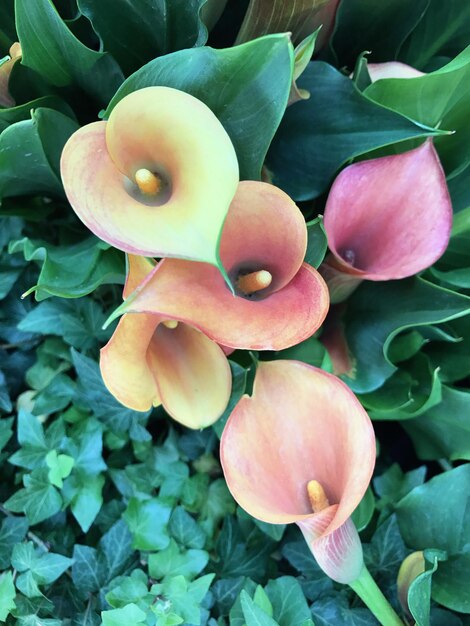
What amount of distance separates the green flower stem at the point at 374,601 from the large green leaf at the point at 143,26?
499mm

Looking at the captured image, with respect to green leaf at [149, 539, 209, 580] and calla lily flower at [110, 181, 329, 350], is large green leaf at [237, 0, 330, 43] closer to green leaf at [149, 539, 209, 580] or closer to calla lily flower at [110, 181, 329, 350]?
calla lily flower at [110, 181, 329, 350]

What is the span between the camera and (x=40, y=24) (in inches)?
18.1

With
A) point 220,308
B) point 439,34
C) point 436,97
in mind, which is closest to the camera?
point 220,308

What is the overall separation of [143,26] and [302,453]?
0.40 meters

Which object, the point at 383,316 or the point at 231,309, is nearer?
the point at 231,309

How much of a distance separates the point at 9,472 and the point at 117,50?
44cm

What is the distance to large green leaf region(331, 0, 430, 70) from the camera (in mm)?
589

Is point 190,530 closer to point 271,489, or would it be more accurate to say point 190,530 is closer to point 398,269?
point 271,489

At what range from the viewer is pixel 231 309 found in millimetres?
435

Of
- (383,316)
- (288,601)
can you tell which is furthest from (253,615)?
(383,316)

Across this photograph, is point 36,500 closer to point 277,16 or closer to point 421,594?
point 421,594

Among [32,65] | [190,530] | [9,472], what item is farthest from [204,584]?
[32,65]

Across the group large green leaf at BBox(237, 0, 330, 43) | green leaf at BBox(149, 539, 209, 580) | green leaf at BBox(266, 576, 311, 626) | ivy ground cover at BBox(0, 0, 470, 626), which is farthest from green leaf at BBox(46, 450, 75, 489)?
large green leaf at BBox(237, 0, 330, 43)

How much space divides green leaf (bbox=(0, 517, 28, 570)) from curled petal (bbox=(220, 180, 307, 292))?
1.06ft
